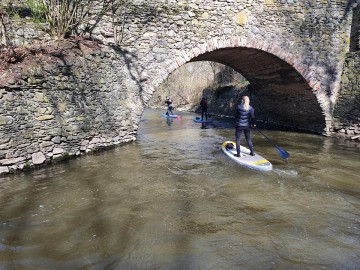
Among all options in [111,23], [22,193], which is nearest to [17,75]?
[22,193]

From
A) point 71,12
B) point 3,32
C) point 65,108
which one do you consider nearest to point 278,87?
point 71,12

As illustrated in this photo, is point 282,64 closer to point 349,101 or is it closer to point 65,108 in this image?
point 349,101

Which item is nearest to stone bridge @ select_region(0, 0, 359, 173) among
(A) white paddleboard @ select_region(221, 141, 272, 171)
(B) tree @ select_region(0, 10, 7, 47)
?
(B) tree @ select_region(0, 10, 7, 47)

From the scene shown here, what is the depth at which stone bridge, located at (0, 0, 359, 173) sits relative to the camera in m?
7.04

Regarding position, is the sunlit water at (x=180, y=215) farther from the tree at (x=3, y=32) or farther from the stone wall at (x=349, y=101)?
the stone wall at (x=349, y=101)

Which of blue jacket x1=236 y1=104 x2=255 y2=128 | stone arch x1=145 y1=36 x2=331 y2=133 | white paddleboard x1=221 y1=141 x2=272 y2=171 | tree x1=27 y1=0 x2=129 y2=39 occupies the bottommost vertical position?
white paddleboard x1=221 y1=141 x2=272 y2=171

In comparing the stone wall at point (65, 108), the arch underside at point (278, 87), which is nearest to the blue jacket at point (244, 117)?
the stone wall at point (65, 108)

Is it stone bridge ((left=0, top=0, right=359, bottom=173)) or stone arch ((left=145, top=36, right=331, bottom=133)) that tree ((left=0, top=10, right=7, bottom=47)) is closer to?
stone bridge ((left=0, top=0, right=359, bottom=173))

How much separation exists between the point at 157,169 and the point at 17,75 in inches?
163

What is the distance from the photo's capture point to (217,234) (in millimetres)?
3797

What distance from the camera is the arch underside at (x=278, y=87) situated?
38.5 ft

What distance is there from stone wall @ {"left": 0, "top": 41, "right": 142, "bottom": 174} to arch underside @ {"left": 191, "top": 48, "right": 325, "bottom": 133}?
4389 millimetres

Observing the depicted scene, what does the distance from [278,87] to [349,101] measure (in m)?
3.39

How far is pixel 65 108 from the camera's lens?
771 centimetres
